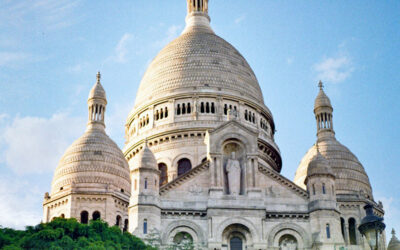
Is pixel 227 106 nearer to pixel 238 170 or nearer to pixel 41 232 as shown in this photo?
pixel 238 170

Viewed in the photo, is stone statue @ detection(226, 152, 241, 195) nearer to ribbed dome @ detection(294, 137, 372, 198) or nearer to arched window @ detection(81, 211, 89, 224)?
arched window @ detection(81, 211, 89, 224)

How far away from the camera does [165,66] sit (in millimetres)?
75812

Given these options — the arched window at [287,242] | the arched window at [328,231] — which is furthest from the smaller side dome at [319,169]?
the arched window at [287,242]

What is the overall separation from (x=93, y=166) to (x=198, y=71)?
49.8 ft

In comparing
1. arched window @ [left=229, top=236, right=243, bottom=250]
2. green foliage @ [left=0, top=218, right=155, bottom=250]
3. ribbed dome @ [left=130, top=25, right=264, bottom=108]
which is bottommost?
green foliage @ [left=0, top=218, right=155, bottom=250]

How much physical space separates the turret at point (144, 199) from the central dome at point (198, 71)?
57.7 ft

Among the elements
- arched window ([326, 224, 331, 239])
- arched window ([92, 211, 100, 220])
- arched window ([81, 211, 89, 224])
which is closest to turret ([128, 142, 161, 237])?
arched window ([92, 211, 100, 220])

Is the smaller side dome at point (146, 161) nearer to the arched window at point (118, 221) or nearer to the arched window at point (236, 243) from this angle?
the arched window at point (236, 243)

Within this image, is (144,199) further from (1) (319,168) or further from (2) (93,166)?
(1) (319,168)

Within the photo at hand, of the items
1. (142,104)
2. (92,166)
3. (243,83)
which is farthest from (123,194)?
(243,83)

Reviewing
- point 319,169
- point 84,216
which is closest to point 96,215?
point 84,216

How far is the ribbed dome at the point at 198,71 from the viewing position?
72.9 meters

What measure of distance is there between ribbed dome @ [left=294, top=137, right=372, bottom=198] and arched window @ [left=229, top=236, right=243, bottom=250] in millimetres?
13796

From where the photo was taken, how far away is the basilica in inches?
2156
